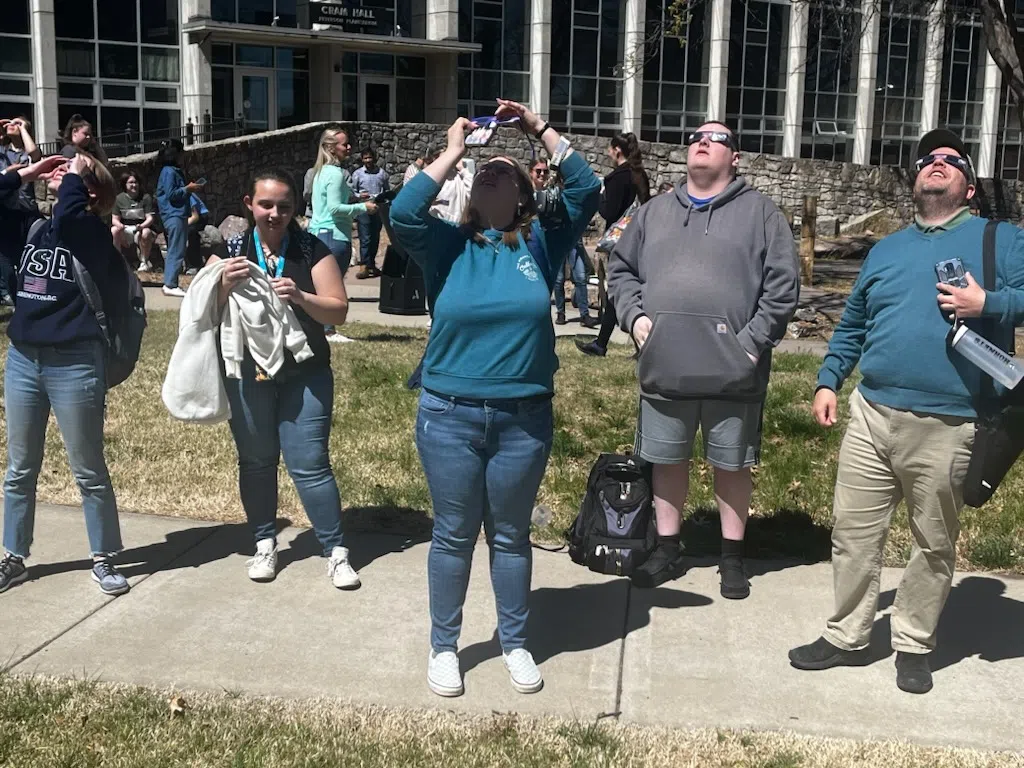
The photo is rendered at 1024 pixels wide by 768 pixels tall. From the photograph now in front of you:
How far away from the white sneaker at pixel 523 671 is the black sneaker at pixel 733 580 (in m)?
1.23

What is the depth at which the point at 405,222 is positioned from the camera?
4047 mm

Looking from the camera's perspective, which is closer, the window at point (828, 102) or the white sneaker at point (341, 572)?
the white sneaker at point (341, 572)

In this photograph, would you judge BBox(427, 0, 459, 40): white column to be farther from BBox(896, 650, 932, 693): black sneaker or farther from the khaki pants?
BBox(896, 650, 932, 693): black sneaker

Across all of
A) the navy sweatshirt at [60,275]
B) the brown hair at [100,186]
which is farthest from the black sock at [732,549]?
the brown hair at [100,186]

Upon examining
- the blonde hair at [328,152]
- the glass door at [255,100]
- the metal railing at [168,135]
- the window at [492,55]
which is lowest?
the blonde hair at [328,152]

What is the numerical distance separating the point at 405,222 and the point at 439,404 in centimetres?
64

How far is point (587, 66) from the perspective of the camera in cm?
3597

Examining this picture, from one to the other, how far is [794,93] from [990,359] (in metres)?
37.4

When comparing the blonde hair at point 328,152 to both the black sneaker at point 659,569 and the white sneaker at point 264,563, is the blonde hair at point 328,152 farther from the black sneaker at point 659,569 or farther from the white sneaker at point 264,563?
the black sneaker at point 659,569

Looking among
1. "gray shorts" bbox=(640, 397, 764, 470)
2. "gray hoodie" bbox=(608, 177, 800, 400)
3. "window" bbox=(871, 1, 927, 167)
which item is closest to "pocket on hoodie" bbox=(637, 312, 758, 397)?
"gray hoodie" bbox=(608, 177, 800, 400)

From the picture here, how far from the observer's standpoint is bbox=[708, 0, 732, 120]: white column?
37.3 metres

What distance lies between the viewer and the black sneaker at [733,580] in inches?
206

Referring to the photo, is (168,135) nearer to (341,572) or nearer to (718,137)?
(341,572)

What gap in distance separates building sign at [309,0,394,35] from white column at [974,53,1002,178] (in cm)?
2337
